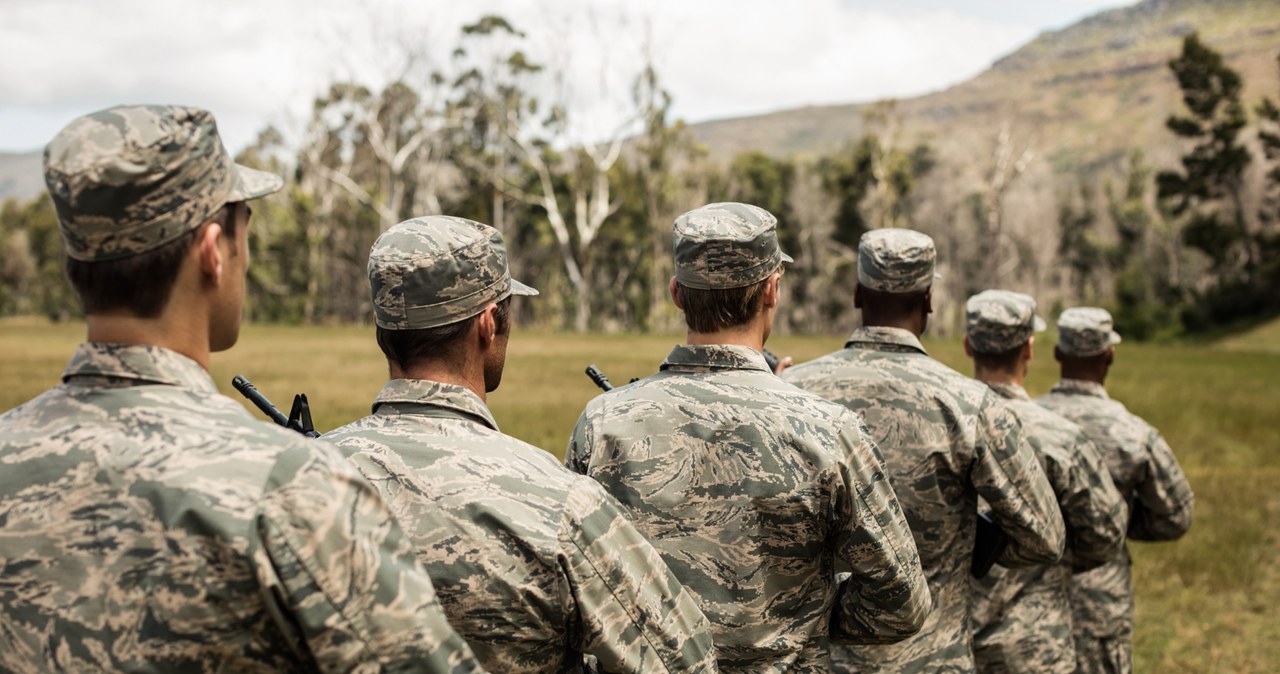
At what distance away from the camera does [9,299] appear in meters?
67.2

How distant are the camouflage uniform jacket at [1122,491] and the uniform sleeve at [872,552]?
240 cm

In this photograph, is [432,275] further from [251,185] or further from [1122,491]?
[1122,491]

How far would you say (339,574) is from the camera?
1.48 metres

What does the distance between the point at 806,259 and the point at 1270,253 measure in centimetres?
2477

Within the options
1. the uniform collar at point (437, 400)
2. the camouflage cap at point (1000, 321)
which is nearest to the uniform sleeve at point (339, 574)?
the uniform collar at point (437, 400)

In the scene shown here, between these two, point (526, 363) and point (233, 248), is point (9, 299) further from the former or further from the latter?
point (233, 248)

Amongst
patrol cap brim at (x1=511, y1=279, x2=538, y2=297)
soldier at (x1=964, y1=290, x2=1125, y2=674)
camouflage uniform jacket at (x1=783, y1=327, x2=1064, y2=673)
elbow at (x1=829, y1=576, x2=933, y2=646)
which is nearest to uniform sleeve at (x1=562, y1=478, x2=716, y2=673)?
patrol cap brim at (x1=511, y1=279, x2=538, y2=297)

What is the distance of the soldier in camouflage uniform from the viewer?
2055 mm

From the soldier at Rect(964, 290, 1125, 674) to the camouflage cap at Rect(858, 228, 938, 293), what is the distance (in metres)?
0.64

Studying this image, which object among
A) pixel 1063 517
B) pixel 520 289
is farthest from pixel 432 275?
pixel 1063 517

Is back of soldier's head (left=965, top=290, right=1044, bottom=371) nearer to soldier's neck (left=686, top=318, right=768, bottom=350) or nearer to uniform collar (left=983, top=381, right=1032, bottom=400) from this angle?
uniform collar (left=983, top=381, right=1032, bottom=400)

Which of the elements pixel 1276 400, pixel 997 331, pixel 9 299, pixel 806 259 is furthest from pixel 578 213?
pixel 997 331

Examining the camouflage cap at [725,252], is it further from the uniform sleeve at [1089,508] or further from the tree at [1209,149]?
the tree at [1209,149]

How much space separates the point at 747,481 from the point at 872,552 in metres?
0.36
